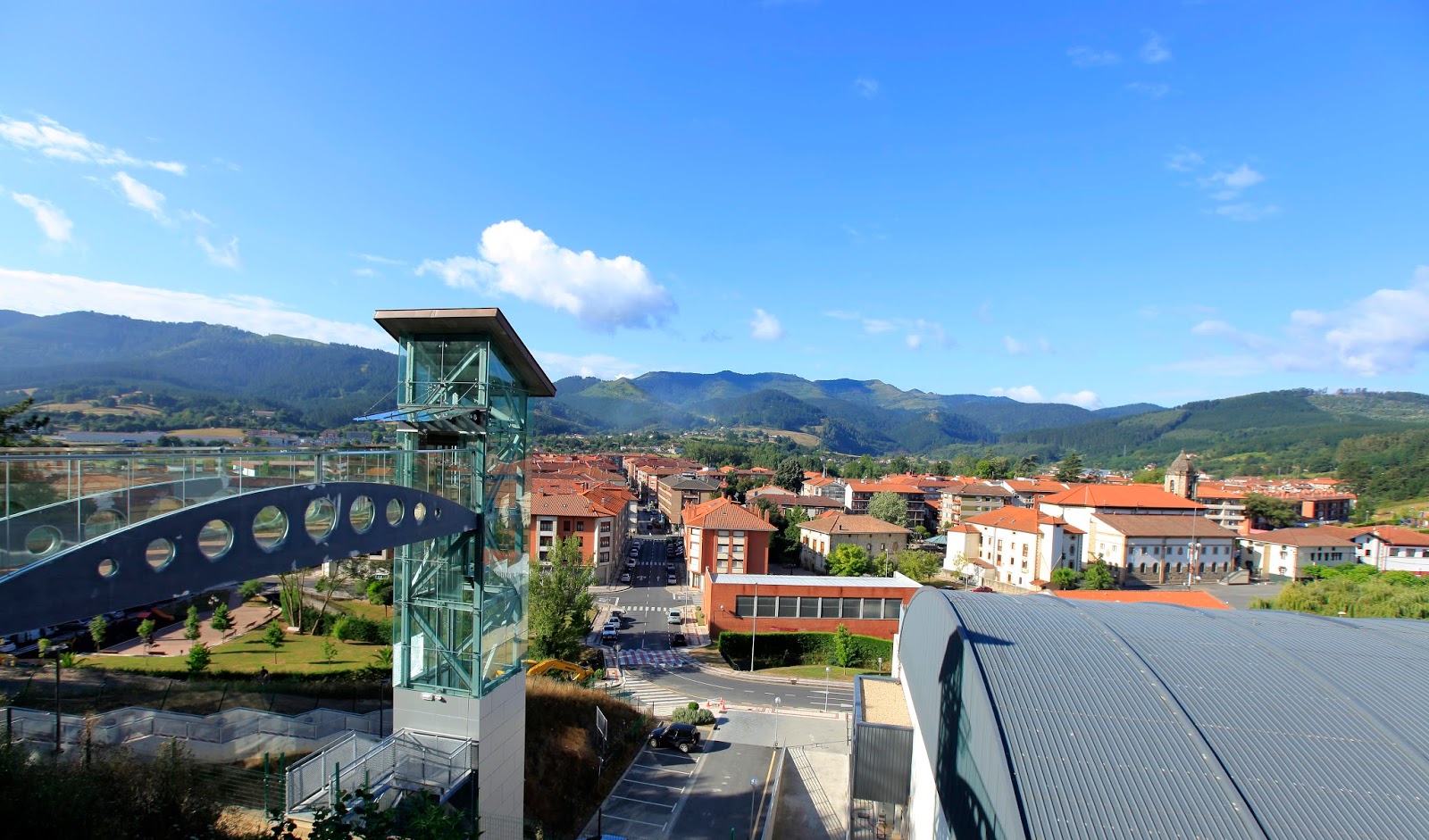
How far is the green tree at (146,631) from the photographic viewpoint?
26.5 metres

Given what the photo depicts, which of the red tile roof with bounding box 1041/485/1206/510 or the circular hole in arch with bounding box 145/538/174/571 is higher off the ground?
the circular hole in arch with bounding box 145/538/174/571

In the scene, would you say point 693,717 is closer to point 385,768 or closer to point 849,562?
point 385,768

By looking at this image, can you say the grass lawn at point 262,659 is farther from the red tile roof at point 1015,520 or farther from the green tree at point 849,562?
the red tile roof at point 1015,520

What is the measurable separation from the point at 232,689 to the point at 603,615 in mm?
24290

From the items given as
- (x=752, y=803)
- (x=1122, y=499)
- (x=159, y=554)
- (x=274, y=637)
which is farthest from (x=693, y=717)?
(x=1122, y=499)

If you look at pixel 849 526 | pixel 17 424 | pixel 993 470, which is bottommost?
pixel 849 526

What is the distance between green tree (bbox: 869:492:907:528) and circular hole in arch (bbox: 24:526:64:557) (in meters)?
67.2

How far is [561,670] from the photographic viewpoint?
80.7ft

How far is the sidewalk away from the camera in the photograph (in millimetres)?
25531

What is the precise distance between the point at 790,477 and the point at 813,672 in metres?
81.0

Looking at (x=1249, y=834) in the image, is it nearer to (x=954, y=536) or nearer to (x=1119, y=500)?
(x=954, y=536)

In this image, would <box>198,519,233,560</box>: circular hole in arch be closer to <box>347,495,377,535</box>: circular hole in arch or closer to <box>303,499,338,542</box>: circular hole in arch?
<box>303,499,338,542</box>: circular hole in arch

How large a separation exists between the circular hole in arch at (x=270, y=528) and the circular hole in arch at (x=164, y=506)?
736mm

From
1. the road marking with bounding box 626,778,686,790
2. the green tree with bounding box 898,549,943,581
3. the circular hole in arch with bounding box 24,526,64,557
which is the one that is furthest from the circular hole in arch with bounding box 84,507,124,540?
the green tree with bounding box 898,549,943,581
